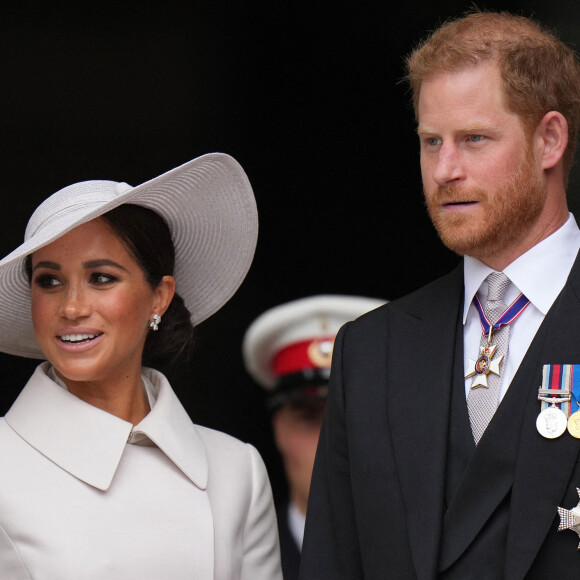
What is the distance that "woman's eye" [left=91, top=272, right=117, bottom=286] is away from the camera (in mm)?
3309

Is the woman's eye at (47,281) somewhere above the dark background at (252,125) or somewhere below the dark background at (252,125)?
below

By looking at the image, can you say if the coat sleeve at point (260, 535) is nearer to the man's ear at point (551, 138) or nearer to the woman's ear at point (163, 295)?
the woman's ear at point (163, 295)

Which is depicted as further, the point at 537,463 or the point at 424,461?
the point at 424,461

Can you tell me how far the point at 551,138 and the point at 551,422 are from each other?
2.29 feet

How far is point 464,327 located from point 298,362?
1162 millimetres

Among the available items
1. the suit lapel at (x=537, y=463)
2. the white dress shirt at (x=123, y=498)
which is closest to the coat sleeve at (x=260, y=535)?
the white dress shirt at (x=123, y=498)

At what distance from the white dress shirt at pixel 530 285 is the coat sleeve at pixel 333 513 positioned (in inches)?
13.5

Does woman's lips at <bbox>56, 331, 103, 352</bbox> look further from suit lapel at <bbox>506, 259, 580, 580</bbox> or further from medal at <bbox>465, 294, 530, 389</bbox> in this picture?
suit lapel at <bbox>506, 259, 580, 580</bbox>

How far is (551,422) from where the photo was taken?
2.87 metres

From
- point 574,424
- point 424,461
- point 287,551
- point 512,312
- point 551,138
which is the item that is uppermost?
point 551,138

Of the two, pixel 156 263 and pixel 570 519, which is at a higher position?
pixel 156 263

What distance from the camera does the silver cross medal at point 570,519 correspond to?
2787 mm

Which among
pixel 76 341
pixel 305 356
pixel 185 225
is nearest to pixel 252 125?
pixel 305 356

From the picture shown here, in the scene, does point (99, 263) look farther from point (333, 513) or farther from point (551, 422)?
point (551, 422)
